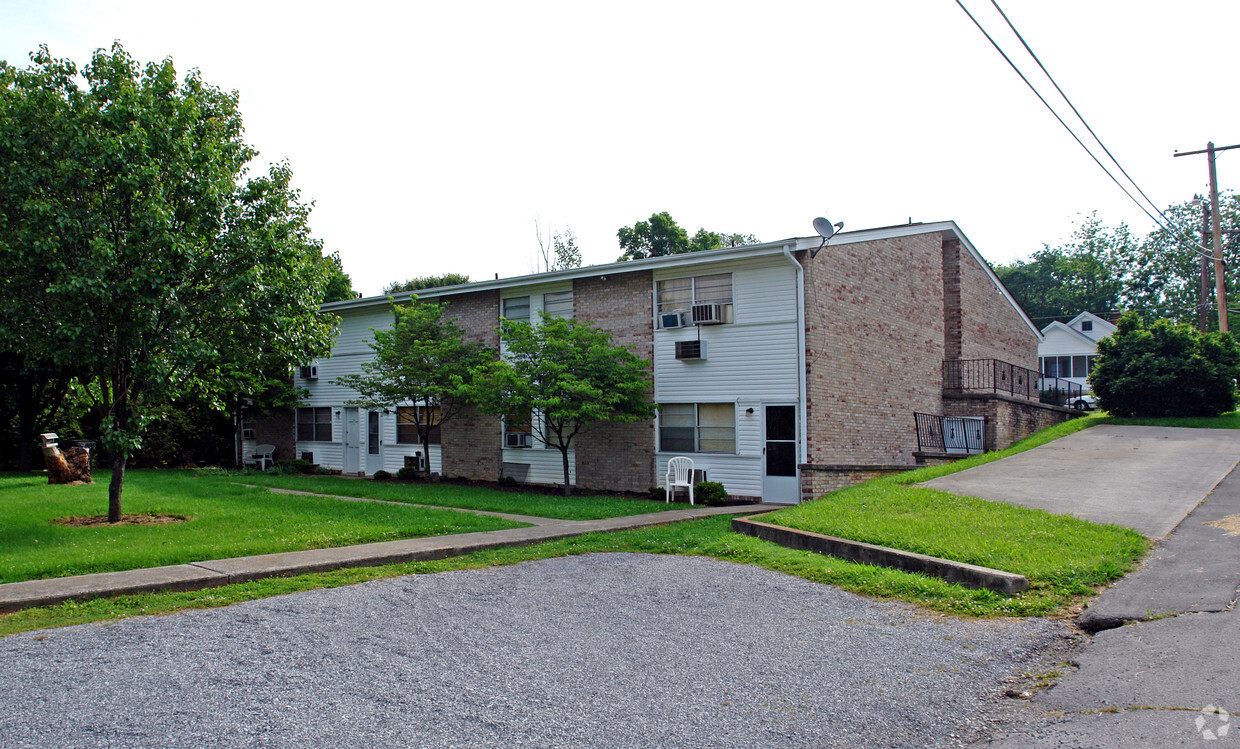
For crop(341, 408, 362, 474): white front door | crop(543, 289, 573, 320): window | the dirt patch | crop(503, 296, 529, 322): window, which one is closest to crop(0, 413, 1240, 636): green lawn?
the dirt patch

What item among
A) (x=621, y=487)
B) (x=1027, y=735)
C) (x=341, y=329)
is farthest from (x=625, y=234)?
(x=1027, y=735)

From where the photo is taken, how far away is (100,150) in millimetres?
10328

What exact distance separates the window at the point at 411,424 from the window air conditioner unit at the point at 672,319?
7101 millimetres

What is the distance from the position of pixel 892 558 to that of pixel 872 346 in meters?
10.9

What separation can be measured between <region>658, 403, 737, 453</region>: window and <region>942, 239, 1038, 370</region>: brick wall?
26.8ft

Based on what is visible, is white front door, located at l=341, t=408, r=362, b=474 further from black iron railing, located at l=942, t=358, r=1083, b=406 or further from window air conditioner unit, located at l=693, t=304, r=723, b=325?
black iron railing, located at l=942, t=358, r=1083, b=406

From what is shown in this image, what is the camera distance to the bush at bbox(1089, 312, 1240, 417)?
76.5 feet

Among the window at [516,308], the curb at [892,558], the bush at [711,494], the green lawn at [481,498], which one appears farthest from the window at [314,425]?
the curb at [892,558]

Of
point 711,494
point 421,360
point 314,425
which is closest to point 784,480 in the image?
point 711,494

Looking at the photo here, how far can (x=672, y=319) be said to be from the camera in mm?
18328

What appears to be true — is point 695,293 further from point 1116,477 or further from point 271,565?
point 271,565

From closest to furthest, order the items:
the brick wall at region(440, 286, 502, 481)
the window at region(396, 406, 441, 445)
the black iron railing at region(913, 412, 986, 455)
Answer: the black iron railing at region(913, 412, 986, 455) → the brick wall at region(440, 286, 502, 481) → the window at region(396, 406, 441, 445)

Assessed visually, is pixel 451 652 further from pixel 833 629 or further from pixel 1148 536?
pixel 1148 536

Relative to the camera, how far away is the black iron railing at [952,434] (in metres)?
19.9
